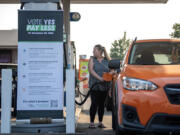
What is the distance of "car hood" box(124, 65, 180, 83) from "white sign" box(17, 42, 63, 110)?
1.89 m

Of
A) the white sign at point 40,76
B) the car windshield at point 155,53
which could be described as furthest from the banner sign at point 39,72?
the car windshield at point 155,53

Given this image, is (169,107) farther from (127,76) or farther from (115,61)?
(115,61)

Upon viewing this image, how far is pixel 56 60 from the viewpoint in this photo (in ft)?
25.6

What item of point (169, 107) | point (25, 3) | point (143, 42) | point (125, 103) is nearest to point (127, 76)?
point (125, 103)

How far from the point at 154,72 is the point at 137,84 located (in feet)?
1.15

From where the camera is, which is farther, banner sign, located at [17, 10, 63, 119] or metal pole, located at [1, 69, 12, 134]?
banner sign, located at [17, 10, 63, 119]

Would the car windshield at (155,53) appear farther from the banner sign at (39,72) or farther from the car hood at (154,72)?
the banner sign at (39,72)

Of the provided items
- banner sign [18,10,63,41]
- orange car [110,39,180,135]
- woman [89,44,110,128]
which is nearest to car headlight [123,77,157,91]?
orange car [110,39,180,135]

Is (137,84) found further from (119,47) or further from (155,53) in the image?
(119,47)

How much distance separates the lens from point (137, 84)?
18.5 ft

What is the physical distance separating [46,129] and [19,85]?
96 centimetres

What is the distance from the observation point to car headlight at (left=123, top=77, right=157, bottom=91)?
5.56 meters

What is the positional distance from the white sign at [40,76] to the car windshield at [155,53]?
157 centimetres

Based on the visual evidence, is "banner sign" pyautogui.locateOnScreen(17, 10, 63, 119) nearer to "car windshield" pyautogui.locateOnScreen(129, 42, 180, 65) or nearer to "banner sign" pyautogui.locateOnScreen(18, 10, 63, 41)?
"banner sign" pyautogui.locateOnScreen(18, 10, 63, 41)
